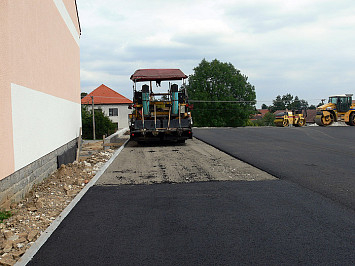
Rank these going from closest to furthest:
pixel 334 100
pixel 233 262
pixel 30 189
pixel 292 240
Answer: pixel 233 262, pixel 292 240, pixel 30 189, pixel 334 100

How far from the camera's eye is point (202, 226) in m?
4.30

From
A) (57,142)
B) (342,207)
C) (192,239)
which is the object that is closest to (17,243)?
(192,239)

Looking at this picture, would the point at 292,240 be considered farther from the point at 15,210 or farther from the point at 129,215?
the point at 15,210

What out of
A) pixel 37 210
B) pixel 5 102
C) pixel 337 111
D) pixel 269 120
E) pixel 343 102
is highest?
pixel 343 102

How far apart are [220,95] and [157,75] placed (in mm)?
45064

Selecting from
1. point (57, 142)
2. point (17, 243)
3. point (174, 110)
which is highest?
point (174, 110)

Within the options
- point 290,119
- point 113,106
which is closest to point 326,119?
point 290,119

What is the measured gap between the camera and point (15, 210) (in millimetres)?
5254

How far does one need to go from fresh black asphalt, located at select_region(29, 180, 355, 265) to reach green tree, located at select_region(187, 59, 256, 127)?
50.6 metres

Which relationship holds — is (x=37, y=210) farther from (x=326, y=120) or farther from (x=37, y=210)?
(x=326, y=120)

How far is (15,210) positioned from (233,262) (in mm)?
3782

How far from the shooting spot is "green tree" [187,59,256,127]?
189 feet

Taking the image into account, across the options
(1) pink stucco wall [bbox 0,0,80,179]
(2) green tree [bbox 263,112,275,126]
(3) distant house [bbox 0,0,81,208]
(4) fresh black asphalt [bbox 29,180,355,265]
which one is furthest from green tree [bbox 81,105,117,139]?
(2) green tree [bbox 263,112,275,126]

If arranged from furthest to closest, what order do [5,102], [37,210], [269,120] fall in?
[269,120] < [37,210] < [5,102]
